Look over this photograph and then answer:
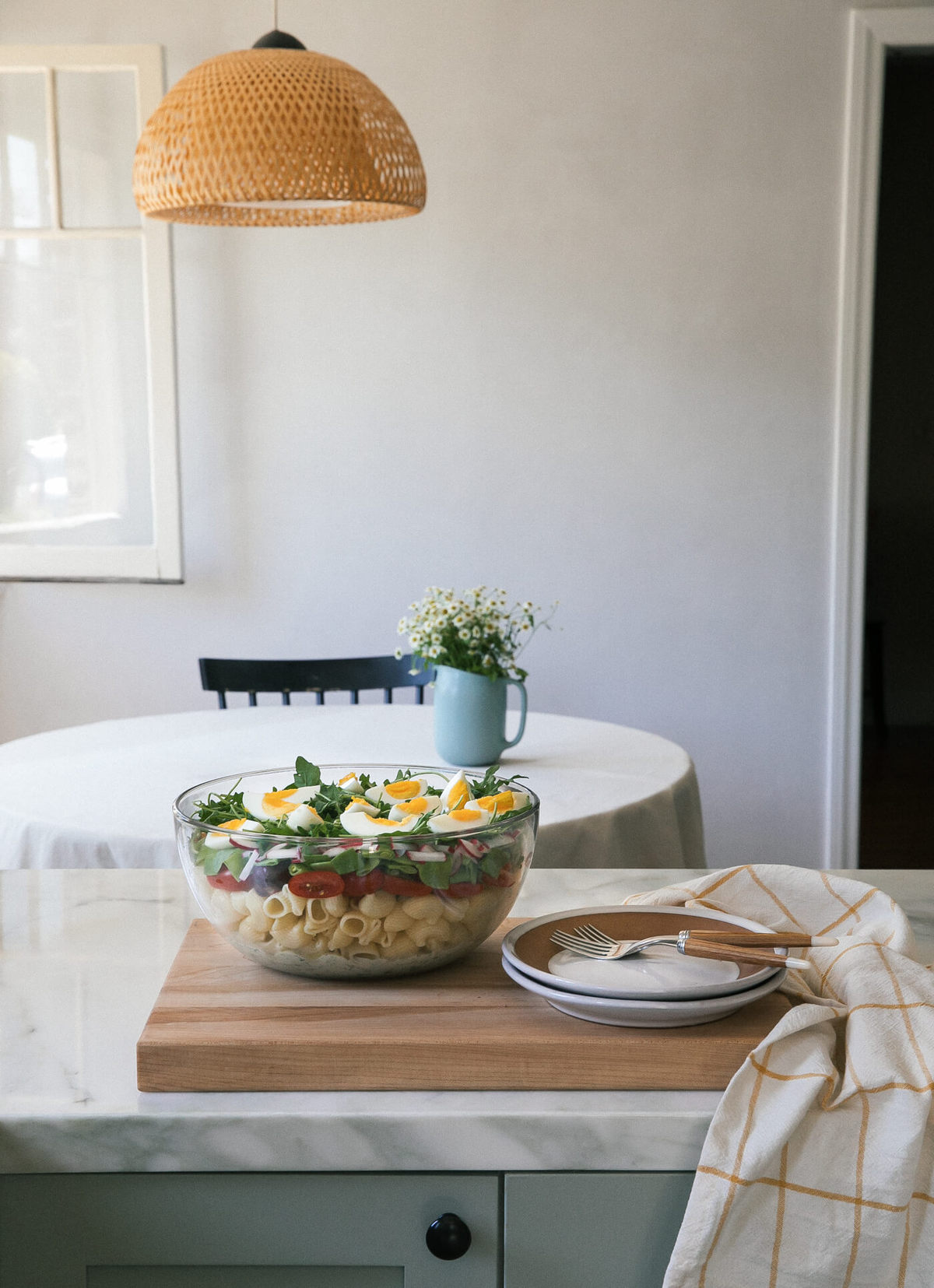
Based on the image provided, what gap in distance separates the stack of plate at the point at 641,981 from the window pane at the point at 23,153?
2.87 meters

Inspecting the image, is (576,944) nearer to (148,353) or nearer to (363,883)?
(363,883)

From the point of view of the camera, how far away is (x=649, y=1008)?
0.75 metres

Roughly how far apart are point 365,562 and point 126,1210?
2652mm

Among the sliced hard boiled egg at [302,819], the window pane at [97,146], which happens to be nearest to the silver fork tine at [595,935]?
the sliced hard boiled egg at [302,819]

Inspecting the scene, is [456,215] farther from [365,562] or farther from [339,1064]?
[339,1064]

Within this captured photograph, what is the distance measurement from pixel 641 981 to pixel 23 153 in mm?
3034

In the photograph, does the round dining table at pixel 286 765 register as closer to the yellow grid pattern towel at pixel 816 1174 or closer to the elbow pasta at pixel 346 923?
the elbow pasta at pixel 346 923

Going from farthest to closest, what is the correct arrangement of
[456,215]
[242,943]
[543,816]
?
[456,215] < [543,816] < [242,943]

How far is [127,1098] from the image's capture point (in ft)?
2.41

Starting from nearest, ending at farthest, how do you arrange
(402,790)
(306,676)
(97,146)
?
(402,790), (306,676), (97,146)

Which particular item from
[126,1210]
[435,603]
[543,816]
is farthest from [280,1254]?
[435,603]

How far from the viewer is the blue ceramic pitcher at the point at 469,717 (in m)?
1.89

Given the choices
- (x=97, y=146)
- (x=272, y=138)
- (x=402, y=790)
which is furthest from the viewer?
(x=97, y=146)

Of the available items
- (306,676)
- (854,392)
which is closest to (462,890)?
(306,676)
